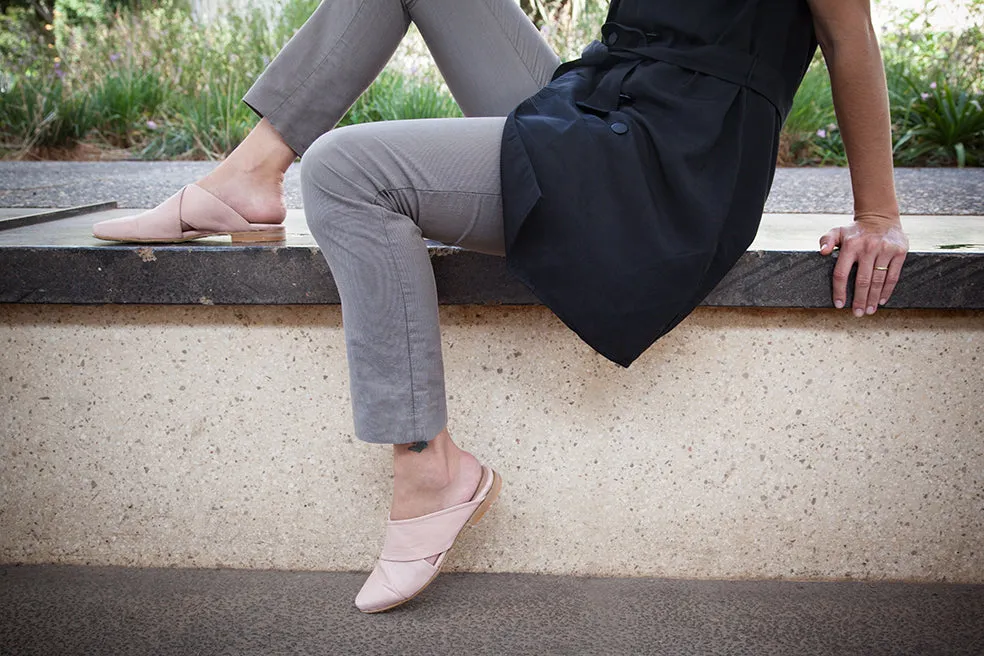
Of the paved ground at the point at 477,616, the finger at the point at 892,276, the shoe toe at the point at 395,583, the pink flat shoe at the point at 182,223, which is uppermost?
the pink flat shoe at the point at 182,223

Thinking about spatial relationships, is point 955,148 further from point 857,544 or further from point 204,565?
point 204,565

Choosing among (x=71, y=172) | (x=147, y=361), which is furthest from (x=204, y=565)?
(x=71, y=172)

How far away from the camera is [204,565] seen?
1.43 meters

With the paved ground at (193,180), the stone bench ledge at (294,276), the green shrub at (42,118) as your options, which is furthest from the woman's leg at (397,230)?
the green shrub at (42,118)

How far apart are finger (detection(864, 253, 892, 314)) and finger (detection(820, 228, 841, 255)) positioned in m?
0.06

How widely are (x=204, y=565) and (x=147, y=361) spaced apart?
0.37m

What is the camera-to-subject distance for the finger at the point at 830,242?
123 cm

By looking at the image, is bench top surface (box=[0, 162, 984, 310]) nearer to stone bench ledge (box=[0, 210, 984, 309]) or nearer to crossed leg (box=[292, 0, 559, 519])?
stone bench ledge (box=[0, 210, 984, 309])

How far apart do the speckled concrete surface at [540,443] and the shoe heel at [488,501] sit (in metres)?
0.11

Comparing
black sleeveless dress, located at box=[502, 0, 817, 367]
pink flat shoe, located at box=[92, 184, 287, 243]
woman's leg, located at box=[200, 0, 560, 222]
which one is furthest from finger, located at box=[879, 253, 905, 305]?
pink flat shoe, located at box=[92, 184, 287, 243]

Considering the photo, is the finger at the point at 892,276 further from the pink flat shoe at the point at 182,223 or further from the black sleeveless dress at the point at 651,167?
the pink flat shoe at the point at 182,223

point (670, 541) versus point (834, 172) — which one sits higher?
point (834, 172)

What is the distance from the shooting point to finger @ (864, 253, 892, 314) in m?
1.20

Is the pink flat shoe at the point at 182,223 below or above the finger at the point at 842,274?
above
